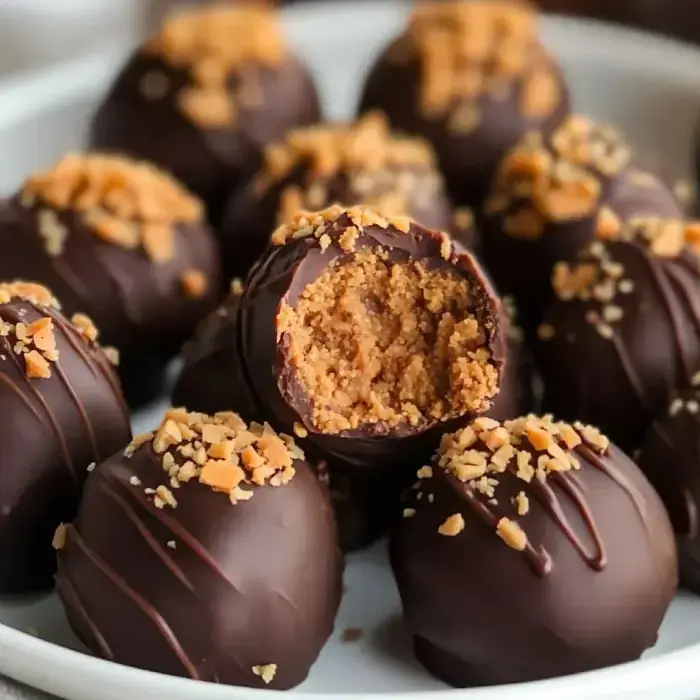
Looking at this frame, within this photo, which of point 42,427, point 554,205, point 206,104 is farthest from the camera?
point 206,104

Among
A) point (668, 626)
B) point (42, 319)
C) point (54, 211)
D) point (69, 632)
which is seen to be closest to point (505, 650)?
point (668, 626)

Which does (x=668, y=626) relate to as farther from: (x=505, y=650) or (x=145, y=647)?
(x=145, y=647)

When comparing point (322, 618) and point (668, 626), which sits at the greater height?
point (322, 618)

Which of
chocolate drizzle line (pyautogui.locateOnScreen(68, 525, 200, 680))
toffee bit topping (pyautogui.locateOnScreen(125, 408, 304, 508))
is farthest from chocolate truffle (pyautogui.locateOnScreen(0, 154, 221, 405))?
chocolate drizzle line (pyautogui.locateOnScreen(68, 525, 200, 680))

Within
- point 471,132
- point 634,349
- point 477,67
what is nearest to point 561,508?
point 634,349

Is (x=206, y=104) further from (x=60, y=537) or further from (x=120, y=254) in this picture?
(x=60, y=537)

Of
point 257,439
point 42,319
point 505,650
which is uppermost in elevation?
point 42,319
